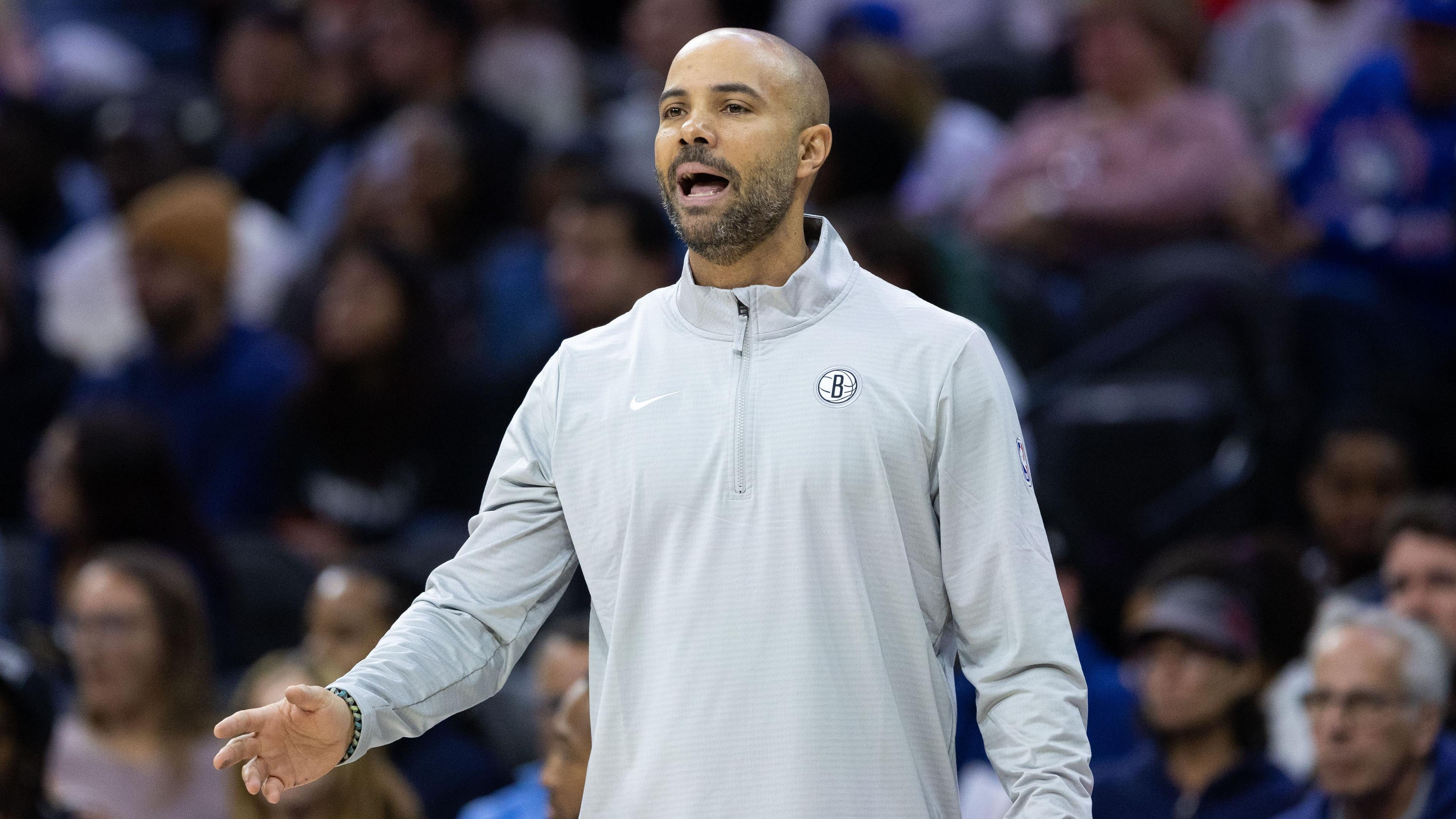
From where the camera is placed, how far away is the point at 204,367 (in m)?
7.18

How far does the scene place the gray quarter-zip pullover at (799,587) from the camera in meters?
2.52

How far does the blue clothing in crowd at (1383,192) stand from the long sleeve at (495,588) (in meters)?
4.66

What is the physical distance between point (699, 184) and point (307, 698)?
2.84 feet

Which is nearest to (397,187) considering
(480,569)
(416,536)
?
(416,536)

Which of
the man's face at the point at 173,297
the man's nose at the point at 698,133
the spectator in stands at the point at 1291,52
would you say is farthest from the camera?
the spectator in stands at the point at 1291,52

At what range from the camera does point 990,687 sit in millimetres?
2559

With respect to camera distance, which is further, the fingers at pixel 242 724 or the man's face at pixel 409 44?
the man's face at pixel 409 44

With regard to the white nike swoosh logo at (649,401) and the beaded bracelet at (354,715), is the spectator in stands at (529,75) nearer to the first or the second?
the white nike swoosh logo at (649,401)

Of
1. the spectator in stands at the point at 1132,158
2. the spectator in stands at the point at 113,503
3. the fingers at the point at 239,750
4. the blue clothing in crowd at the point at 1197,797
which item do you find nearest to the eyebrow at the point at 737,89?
the fingers at the point at 239,750

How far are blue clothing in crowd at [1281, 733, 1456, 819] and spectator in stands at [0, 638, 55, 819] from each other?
10.1 ft

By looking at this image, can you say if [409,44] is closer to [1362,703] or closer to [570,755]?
[1362,703]

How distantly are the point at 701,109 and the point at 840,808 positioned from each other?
948 millimetres

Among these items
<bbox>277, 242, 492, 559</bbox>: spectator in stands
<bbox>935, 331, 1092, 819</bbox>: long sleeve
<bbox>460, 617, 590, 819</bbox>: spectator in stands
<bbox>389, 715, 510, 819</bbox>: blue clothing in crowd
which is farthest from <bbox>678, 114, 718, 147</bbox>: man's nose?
<bbox>277, 242, 492, 559</bbox>: spectator in stands

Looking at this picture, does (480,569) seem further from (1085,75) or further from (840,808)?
(1085,75)
